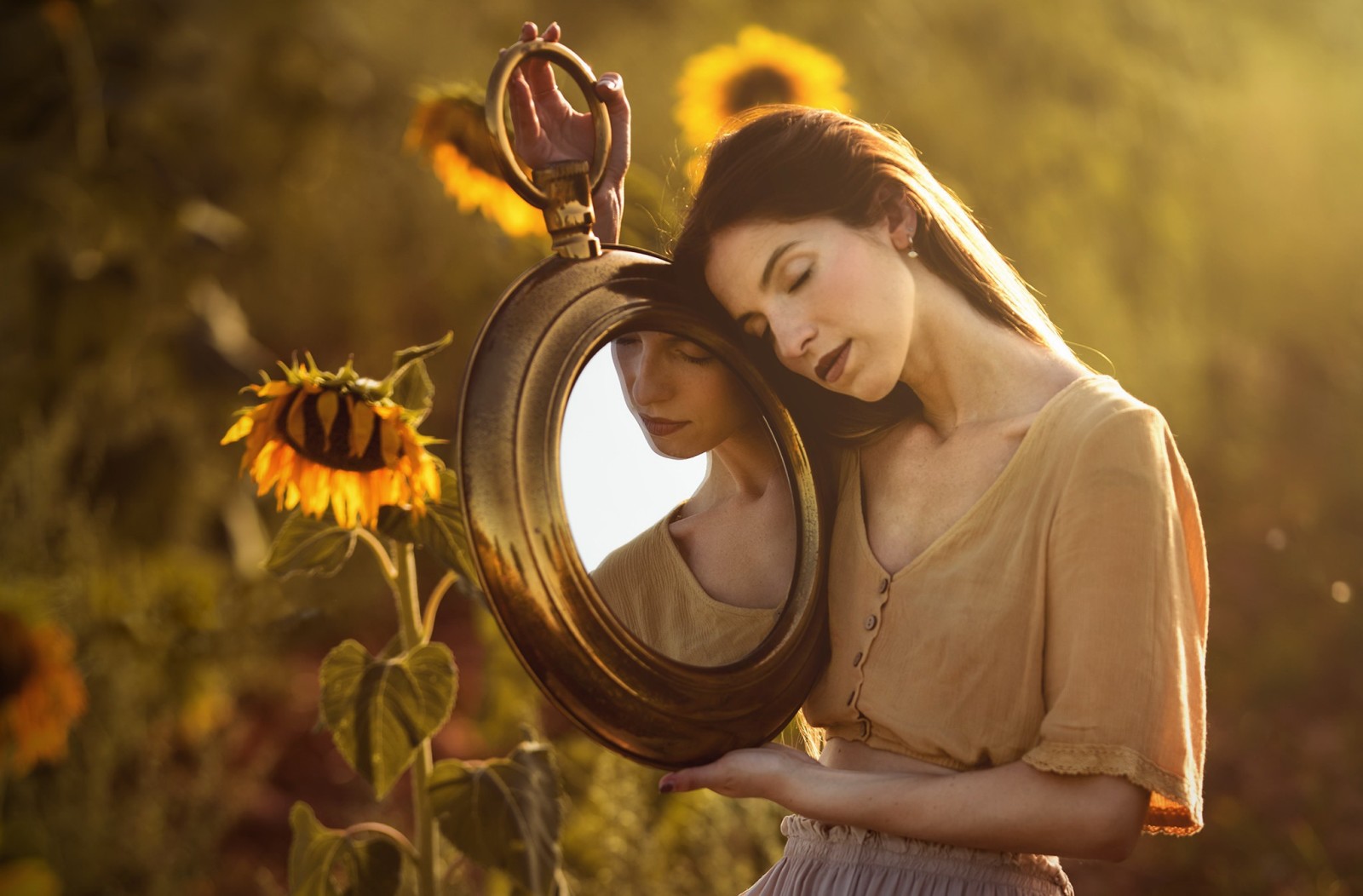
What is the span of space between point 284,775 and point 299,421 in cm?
297

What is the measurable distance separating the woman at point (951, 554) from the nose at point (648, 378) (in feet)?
0.22

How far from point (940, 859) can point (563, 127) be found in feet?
1.92

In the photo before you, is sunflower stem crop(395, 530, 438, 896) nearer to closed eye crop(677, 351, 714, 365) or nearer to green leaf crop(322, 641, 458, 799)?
green leaf crop(322, 641, 458, 799)

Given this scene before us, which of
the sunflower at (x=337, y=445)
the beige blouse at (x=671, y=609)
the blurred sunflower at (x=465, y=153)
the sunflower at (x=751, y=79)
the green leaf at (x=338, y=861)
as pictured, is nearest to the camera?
the beige blouse at (x=671, y=609)

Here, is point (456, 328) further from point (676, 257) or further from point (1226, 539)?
point (676, 257)

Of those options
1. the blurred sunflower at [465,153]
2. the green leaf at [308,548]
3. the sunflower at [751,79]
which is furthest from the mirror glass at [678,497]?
the sunflower at [751,79]

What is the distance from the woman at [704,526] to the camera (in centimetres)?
86

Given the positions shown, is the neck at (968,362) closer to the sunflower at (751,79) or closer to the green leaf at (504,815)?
the green leaf at (504,815)

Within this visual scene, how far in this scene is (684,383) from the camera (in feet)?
2.92

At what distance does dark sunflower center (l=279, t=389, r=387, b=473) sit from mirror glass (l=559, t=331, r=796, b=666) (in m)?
0.24

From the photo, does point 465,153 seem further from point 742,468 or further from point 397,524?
point 742,468

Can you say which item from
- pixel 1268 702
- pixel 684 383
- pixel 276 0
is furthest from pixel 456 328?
pixel 684 383

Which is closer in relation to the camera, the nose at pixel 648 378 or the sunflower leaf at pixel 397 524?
the nose at pixel 648 378

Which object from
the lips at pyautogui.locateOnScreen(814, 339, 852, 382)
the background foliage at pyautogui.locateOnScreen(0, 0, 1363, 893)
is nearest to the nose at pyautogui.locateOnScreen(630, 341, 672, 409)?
the lips at pyautogui.locateOnScreen(814, 339, 852, 382)
